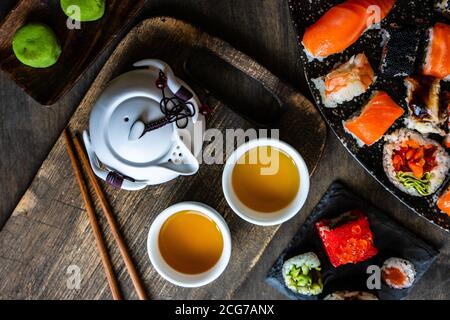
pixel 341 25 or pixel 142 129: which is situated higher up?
pixel 341 25

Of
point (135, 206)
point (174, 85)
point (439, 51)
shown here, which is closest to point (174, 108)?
point (174, 85)

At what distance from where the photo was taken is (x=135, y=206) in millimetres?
1861

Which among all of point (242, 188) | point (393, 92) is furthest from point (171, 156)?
point (393, 92)

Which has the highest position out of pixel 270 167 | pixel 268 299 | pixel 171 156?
pixel 171 156

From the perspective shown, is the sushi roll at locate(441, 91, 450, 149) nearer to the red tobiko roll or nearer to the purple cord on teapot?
the red tobiko roll

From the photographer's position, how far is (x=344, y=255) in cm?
186

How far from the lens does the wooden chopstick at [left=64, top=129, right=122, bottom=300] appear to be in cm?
183

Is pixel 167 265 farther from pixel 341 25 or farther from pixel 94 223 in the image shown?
pixel 341 25

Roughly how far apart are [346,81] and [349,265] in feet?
2.09

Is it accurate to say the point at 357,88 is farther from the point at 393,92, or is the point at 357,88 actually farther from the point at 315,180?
the point at 315,180

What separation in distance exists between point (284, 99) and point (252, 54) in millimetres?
193

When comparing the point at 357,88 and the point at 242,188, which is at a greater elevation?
the point at 357,88

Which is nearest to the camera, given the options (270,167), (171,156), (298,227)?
(171,156)

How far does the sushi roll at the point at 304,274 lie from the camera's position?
1871 mm
